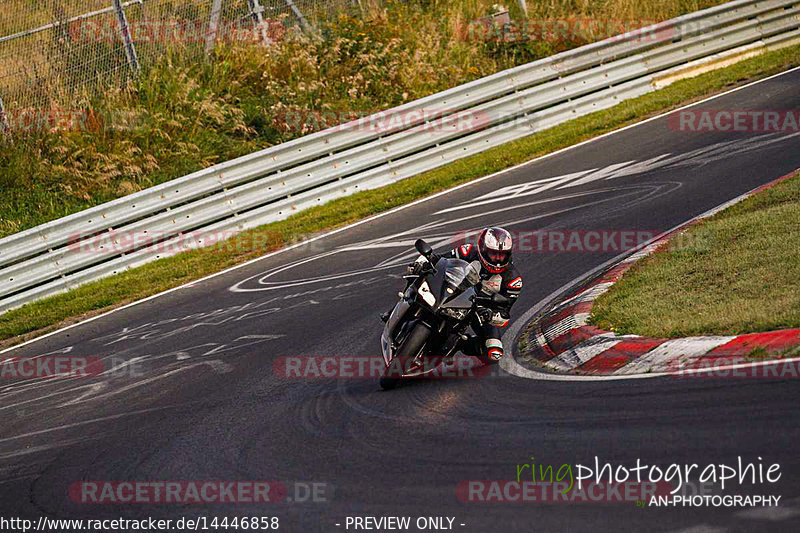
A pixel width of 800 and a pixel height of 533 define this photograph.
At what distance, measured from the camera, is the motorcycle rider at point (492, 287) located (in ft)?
24.3

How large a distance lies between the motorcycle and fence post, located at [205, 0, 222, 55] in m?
14.4

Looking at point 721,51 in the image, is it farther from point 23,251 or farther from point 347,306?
point 23,251

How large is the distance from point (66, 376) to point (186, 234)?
5807mm

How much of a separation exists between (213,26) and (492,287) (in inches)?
587

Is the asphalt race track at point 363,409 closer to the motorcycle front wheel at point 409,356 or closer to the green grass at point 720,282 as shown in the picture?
the motorcycle front wheel at point 409,356

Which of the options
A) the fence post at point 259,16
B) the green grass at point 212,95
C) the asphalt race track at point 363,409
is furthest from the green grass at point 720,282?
the fence post at point 259,16

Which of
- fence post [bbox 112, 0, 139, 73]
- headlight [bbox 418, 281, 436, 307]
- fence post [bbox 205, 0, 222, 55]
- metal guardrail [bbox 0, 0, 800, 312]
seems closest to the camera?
headlight [bbox 418, 281, 436, 307]

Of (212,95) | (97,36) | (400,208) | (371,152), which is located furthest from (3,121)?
(400,208)

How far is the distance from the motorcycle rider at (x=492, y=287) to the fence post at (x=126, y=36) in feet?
43.8

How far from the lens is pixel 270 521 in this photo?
5086 mm

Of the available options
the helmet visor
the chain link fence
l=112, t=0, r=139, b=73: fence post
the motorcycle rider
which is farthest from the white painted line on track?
l=112, t=0, r=139, b=73: fence post

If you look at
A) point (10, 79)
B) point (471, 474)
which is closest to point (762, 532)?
point (471, 474)

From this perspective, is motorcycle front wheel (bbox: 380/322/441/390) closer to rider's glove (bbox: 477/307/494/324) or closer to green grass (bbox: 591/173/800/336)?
rider's glove (bbox: 477/307/494/324)

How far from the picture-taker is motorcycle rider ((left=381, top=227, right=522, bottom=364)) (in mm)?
7395
